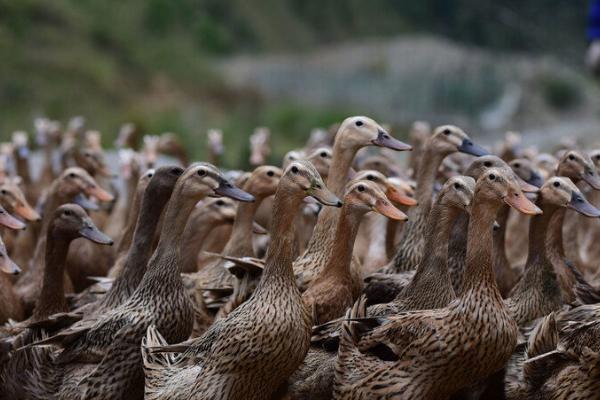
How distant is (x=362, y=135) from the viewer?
732cm

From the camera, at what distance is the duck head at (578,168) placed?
7.32 metres

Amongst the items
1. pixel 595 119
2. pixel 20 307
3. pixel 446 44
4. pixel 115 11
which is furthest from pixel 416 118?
pixel 20 307

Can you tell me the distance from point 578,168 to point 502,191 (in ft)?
5.90

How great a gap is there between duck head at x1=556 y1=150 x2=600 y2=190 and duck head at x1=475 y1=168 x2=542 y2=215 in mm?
1620

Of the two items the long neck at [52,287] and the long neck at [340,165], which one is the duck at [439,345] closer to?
the long neck at [340,165]

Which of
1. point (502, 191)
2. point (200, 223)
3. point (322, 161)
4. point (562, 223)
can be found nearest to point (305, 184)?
point (502, 191)

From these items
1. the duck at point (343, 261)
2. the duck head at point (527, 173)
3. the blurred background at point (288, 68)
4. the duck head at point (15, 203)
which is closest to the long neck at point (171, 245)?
the duck at point (343, 261)

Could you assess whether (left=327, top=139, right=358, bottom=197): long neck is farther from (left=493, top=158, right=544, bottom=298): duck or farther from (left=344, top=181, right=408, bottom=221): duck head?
(left=493, top=158, right=544, bottom=298): duck

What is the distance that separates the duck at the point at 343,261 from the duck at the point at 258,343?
0.55 m

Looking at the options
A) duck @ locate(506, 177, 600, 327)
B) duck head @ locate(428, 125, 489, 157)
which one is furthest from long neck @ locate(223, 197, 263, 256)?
duck @ locate(506, 177, 600, 327)

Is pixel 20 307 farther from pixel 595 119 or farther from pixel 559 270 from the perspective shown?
pixel 595 119

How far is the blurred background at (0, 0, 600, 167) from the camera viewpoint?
2119cm

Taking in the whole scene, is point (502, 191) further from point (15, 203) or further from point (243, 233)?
point (15, 203)

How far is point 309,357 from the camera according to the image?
6184 mm
